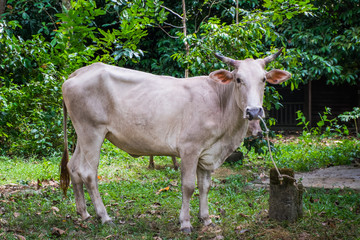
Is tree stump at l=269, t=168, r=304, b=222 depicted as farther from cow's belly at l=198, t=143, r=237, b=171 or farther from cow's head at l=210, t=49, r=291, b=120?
cow's head at l=210, t=49, r=291, b=120

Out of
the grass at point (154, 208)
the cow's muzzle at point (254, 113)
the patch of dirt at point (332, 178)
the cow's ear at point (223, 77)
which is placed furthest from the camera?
the patch of dirt at point (332, 178)

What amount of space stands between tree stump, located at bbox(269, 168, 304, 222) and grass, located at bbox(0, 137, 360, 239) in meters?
0.11

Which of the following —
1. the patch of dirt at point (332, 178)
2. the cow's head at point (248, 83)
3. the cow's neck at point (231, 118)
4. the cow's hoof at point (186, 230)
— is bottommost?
the cow's hoof at point (186, 230)

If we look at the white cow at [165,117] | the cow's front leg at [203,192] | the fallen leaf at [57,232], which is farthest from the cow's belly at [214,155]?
the fallen leaf at [57,232]

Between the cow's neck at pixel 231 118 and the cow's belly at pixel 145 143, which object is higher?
the cow's neck at pixel 231 118

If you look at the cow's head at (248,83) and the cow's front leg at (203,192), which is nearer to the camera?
the cow's head at (248,83)

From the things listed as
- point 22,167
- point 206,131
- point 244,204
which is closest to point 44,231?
point 206,131

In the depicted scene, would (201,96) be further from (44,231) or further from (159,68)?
(159,68)

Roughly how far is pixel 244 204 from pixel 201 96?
171 cm

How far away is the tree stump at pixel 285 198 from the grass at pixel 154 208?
11cm

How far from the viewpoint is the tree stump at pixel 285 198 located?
183 inches

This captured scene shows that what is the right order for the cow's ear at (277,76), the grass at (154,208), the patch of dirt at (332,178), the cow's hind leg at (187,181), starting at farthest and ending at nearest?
the patch of dirt at (332,178), the cow's ear at (277,76), the cow's hind leg at (187,181), the grass at (154,208)

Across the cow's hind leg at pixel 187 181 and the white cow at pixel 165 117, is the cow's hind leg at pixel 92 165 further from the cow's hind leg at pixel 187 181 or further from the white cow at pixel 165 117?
the cow's hind leg at pixel 187 181

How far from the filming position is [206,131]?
15.1ft
